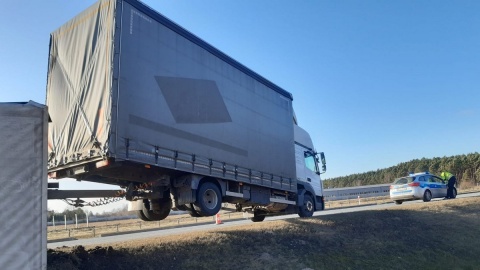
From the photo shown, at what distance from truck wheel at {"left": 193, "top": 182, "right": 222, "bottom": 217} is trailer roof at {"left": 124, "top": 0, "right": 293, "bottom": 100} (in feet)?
11.1

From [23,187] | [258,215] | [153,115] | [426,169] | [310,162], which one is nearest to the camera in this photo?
[23,187]

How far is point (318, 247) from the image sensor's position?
11023 mm

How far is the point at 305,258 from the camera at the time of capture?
10156 millimetres

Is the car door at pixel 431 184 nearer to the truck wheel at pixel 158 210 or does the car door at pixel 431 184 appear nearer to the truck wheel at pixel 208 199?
the truck wheel at pixel 208 199

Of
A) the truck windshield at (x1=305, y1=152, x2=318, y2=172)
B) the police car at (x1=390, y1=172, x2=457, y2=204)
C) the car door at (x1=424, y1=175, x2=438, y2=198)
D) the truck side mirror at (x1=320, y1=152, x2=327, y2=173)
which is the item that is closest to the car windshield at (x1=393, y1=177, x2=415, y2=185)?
the police car at (x1=390, y1=172, x2=457, y2=204)

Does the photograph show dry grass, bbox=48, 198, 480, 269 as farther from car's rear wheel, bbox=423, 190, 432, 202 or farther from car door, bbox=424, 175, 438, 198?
car door, bbox=424, 175, 438, 198

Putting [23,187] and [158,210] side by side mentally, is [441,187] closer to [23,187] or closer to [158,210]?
[158,210]

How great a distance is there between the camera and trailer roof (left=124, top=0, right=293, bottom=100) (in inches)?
342

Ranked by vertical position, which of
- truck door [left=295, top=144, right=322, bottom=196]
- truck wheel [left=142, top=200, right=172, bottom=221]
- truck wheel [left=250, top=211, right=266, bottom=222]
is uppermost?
truck door [left=295, top=144, right=322, bottom=196]

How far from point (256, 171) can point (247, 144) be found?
33.4 inches

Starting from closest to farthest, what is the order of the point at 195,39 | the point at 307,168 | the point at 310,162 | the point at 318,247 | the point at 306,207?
the point at 195,39 → the point at 318,247 → the point at 306,207 → the point at 307,168 → the point at 310,162

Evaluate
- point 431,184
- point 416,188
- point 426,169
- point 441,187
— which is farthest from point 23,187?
point 426,169

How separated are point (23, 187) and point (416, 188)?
62.6 ft

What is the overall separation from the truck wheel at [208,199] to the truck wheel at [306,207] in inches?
199
